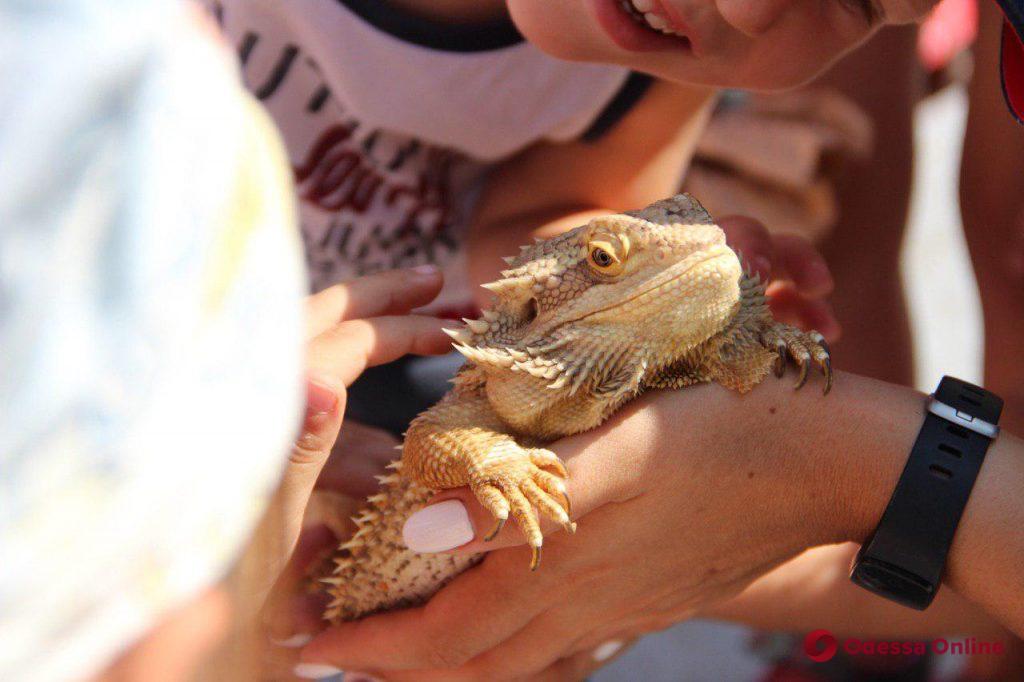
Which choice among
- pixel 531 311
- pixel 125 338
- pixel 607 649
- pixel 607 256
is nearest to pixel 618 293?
pixel 607 256

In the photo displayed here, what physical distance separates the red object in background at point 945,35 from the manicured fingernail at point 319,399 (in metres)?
3.03

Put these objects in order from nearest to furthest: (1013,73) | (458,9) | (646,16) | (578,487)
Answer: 1. (578,487)
2. (1013,73)
3. (646,16)
4. (458,9)

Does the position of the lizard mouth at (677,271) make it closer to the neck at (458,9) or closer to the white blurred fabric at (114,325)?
the white blurred fabric at (114,325)

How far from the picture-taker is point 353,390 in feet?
5.57

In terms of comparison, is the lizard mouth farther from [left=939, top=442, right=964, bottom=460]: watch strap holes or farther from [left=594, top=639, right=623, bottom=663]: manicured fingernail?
[left=594, top=639, right=623, bottom=663]: manicured fingernail

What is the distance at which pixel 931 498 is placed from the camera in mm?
1210

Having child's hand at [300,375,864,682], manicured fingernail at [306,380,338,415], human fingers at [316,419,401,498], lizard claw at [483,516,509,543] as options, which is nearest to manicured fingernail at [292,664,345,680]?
child's hand at [300,375,864,682]

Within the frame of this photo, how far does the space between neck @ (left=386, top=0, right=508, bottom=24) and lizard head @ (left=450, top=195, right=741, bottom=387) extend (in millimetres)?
865

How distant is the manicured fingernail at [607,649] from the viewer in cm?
160

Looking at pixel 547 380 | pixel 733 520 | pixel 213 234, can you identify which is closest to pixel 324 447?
pixel 547 380

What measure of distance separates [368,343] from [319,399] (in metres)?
0.21

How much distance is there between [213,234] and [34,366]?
0.49 feet

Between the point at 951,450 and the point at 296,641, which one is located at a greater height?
the point at 951,450

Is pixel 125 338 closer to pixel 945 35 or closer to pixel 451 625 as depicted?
pixel 451 625
